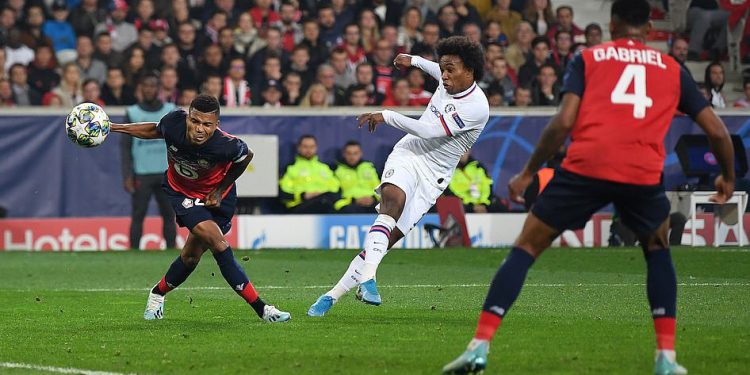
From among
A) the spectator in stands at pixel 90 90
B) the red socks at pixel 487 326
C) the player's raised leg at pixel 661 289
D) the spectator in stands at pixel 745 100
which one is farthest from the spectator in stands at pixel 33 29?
the player's raised leg at pixel 661 289

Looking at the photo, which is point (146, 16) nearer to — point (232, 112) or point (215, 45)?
point (215, 45)

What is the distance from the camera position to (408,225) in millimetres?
10750

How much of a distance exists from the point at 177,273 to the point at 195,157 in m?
0.94

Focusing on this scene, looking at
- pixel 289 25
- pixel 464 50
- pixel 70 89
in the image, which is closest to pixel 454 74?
pixel 464 50

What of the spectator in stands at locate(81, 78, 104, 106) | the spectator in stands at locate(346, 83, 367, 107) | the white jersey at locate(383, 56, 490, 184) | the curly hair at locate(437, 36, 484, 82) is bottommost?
the spectator in stands at locate(346, 83, 367, 107)

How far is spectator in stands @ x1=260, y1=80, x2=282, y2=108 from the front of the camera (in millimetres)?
20859

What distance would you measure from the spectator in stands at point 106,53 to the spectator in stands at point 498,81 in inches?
232

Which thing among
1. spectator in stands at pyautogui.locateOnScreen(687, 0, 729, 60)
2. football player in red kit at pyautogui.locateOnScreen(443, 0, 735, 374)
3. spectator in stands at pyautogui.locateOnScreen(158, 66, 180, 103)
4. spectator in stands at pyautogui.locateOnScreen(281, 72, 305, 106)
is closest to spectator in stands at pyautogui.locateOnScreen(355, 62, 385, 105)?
spectator in stands at pyautogui.locateOnScreen(281, 72, 305, 106)

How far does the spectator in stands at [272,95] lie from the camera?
2086 centimetres

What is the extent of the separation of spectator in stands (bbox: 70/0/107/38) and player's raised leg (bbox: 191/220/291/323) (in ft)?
43.0

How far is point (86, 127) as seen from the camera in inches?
387

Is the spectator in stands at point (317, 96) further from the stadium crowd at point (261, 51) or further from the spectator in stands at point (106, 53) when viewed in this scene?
the spectator in stands at point (106, 53)

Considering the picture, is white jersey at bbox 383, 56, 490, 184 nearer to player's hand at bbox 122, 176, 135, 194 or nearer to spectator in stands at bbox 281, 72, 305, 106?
player's hand at bbox 122, 176, 135, 194

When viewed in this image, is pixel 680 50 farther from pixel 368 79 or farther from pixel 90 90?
pixel 90 90
